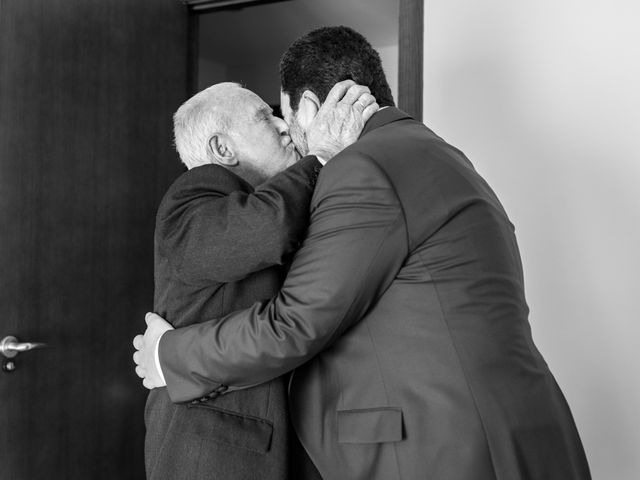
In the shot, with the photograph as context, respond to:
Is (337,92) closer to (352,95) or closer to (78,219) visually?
(352,95)

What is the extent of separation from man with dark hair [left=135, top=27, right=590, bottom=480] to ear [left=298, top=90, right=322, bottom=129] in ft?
0.55

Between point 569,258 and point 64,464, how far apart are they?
5.07ft

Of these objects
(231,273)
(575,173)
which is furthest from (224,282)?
(575,173)

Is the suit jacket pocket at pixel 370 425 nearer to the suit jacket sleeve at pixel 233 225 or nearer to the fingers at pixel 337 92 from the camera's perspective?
the suit jacket sleeve at pixel 233 225

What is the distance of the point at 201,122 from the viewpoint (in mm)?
1447

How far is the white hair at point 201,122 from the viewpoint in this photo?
1447 mm

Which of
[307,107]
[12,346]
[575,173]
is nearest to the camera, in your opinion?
[307,107]

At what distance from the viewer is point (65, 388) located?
190 centimetres

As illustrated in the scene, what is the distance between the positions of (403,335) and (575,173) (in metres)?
0.99

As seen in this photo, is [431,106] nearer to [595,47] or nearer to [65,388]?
[595,47]

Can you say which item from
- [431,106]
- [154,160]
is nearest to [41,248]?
[154,160]

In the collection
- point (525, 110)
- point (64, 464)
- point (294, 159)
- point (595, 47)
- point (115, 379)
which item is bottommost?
point (64, 464)

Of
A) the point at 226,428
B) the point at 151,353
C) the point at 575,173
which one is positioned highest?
the point at 575,173

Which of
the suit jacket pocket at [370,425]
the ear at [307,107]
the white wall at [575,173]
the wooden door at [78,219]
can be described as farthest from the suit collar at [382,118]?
the wooden door at [78,219]
